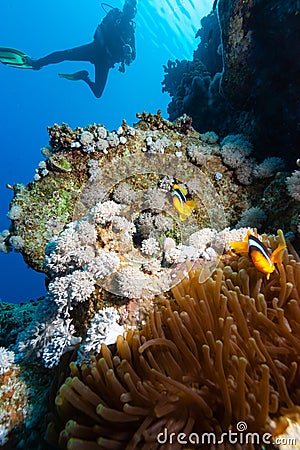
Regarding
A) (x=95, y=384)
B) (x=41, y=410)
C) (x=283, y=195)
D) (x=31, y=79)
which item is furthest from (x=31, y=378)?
(x=31, y=79)

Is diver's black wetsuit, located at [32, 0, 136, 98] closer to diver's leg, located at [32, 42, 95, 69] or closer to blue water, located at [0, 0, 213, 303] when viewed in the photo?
diver's leg, located at [32, 42, 95, 69]

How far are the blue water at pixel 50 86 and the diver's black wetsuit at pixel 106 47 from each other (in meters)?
39.0

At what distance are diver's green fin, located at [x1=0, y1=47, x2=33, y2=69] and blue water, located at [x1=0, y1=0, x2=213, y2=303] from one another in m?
44.2

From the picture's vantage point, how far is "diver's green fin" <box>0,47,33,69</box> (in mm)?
9992

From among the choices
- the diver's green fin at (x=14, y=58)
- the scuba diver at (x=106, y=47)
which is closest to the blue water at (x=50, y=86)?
the scuba diver at (x=106, y=47)

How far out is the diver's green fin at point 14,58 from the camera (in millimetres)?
9992

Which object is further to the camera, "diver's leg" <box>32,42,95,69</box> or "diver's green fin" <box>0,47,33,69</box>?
"diver's leg" <box>32,42,95,69</box>

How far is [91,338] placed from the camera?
93.1 inches

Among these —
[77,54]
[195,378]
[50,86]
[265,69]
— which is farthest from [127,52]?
[50,86]

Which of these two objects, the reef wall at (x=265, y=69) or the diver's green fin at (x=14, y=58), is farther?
the diver's green fin at (x=14, y=58)

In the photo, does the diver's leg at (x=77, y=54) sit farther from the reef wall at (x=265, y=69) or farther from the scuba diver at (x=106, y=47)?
the reef wall at (x=265, y=69)

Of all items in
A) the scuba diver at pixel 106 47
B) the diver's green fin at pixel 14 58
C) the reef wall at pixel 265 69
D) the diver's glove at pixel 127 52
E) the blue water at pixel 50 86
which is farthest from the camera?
the blue water at pixel 50 86

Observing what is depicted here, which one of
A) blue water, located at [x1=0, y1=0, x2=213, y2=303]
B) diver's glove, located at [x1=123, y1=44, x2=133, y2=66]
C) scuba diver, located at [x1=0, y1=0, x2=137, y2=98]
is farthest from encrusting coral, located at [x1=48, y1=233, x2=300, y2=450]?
blue water, located at [x1=0, y1=0, x2=213, y2=303]

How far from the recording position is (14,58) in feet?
34.0
